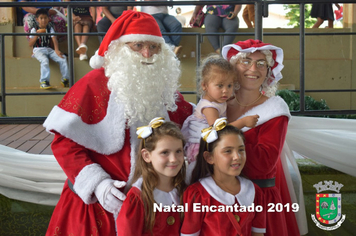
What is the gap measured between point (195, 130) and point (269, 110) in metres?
0.39

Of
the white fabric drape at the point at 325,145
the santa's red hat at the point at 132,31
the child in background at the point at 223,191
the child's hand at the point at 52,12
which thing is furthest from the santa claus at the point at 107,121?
the child's hand at the point at 52,12

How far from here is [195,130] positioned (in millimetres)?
2162

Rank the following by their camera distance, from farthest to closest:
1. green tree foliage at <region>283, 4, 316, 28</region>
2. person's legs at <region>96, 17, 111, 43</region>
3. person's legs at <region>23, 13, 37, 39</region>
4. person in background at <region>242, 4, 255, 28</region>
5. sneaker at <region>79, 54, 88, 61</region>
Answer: green tree foliage at <region>283, 4, 316, 28</region>, person in background at <region>242, 4, 255, 28</region>, sneaker at <region>79, 54, 88, 61</region>, person's legs at <region>23, 13, 37, 39</region>, person's legs at <region>96, 17, 111, 43</region>

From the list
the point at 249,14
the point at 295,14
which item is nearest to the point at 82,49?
the point at 249,14

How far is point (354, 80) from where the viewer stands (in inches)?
280

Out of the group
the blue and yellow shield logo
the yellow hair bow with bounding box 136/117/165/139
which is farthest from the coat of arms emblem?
the yellow hair bow with bounding box 136/117/165/139

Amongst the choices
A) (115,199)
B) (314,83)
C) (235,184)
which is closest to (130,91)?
(115,199)

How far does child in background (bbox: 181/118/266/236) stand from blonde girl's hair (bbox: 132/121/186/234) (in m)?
0.07

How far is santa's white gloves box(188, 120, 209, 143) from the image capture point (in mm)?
2143

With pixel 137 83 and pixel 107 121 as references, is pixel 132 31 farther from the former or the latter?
pixel 107 121

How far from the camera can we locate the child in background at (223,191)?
73.8 inches

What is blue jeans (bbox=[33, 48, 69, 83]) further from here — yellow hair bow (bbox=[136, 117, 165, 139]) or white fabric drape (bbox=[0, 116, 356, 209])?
yellow hair bow (bbox=[136, 117, 165, 139])

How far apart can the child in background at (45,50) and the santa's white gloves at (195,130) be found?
398cm

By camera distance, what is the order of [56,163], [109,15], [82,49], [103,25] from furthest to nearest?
1. [82,49]
2. [103,25]
3. [109,15]
4. [56,163]
